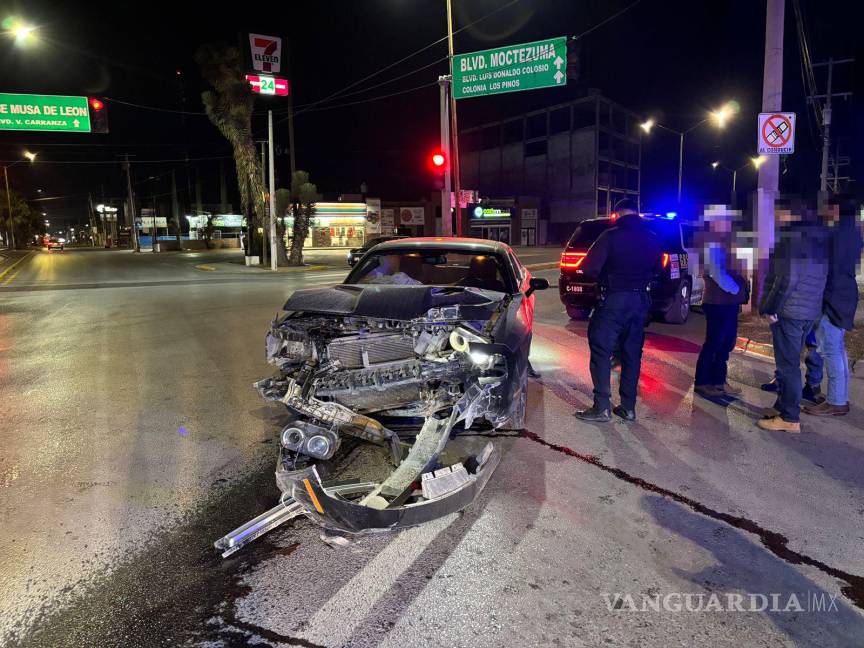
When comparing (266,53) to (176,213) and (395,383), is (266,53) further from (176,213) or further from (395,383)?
(176,213)

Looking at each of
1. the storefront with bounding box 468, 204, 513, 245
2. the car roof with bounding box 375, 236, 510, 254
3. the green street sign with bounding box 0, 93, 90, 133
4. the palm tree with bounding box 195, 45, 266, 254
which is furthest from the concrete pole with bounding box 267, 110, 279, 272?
the storefront with bounding box 468, 204, 513, 245

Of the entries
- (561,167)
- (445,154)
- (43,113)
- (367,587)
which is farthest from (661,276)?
(561,167)

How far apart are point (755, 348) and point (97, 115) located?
2235cm

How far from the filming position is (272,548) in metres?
3.20

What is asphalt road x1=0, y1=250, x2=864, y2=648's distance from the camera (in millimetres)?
2549

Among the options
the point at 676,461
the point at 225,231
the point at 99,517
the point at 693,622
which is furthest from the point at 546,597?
the point at 225,231

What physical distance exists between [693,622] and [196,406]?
16.0 ft

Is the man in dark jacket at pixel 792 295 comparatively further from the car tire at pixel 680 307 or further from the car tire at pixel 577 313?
the car tire at pixel 577 313

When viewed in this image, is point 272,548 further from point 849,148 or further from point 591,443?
point 849,148

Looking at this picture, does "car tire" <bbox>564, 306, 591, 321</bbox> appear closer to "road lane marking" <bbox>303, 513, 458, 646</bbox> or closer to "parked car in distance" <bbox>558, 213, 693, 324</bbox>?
"parked car in distance" <bbox>558, 213, 693, 324</bbox>

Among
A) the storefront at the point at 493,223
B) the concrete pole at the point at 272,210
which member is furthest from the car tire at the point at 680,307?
the storefront at the point at 493,223

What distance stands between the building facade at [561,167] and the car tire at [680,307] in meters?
38.4

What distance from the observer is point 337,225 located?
1891 inches

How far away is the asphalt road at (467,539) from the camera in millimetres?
2549
